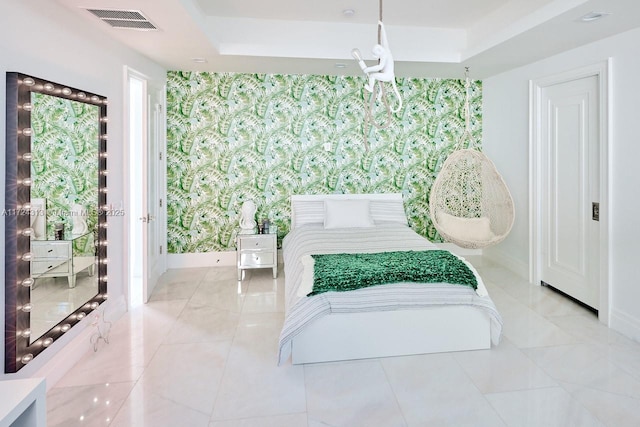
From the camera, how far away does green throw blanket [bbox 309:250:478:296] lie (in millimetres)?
2619

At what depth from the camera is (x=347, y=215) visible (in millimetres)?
4441

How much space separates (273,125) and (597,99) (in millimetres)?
3275

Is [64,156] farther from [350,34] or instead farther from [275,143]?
[350,34]

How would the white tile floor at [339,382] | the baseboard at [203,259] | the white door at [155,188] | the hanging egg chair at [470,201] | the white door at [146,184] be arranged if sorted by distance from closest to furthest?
the white tile floor at [339,382], the white door at [146,184], the white door at [155,188], the hanging egg chair at [470,201], the baseboard at [203,259]

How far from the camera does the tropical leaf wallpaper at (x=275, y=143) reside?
475 centimetres

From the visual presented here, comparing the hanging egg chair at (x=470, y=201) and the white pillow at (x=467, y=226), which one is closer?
the hanging egg chair at (x=470, y=201)

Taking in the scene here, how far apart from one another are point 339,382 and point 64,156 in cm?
221

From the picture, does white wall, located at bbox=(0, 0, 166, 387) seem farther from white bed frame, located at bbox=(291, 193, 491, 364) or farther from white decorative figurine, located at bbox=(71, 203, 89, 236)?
white bed frame, located at bbox=(291, 193, 491, 364)

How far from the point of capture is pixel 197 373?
8.07ft

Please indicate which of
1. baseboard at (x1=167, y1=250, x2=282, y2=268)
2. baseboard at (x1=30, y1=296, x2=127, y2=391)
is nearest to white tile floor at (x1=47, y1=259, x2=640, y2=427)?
baseboard at (x1=30, y1=296, x2=127, y2=391)

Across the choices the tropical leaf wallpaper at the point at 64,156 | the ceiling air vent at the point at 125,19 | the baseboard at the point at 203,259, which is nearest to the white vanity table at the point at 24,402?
the tropical leaf wallpaper at the point at 64,156

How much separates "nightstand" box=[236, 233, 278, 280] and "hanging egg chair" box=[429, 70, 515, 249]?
1808 millimetres

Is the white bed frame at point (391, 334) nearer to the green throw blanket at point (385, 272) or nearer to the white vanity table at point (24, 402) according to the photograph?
the green throw blanket at point (385, 272)

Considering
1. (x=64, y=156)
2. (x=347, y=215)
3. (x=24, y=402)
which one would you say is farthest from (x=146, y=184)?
(x=24, y=402)
